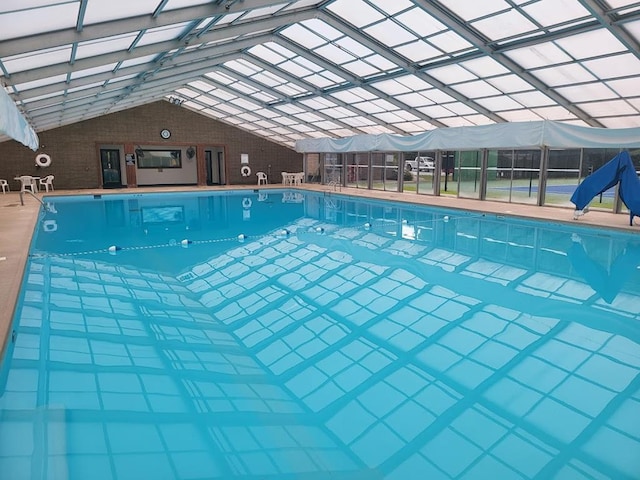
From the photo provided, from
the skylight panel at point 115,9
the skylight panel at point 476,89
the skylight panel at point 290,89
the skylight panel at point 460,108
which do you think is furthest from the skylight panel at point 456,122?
the skylight panel at point 115,9

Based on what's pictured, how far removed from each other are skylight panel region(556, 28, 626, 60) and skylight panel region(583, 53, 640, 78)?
0.17m

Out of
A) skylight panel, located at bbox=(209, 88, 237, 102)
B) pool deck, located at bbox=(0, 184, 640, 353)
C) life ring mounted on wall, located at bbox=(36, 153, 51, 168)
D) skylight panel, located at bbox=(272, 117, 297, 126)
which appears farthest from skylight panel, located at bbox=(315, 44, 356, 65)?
life ring mounted on wall, located at bbox=(36, 153, 51, 168)

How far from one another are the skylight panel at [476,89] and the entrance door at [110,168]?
40.0 ft

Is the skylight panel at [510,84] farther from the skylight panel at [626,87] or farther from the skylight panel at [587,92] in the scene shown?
the skylight panel at [626,87]

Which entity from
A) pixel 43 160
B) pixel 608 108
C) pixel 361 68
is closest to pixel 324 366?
pixel 361 68

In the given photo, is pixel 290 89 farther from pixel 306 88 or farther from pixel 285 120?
pixel 285 120

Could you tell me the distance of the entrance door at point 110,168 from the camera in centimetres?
1559

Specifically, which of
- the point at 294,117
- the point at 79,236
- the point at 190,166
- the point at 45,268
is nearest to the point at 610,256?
the point at 45,268

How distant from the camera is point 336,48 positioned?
860 cm

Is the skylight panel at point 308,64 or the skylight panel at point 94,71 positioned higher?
the skylight panel at point 308,64

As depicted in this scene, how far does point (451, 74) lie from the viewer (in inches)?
330

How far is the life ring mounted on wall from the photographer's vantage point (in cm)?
1391

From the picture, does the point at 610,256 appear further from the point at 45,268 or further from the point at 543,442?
the point at 45,268

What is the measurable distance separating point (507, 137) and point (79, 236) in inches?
350
